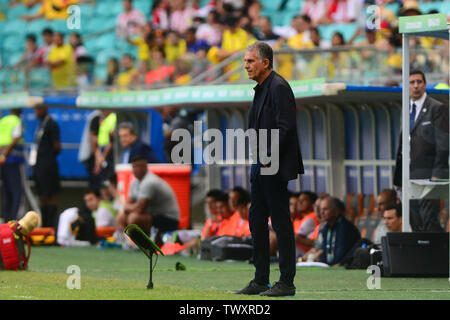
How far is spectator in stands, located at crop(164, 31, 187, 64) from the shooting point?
23.1m

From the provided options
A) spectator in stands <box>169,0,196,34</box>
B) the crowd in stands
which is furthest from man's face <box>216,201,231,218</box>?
Result: spectator in stands <box>169,0,196,34</box>

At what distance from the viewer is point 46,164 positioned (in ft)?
68.6

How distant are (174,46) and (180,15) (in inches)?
74.9

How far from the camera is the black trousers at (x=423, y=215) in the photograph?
14.1 meters

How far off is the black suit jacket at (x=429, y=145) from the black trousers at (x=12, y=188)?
10.1 metres

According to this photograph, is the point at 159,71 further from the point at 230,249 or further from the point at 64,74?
the point at 230,249

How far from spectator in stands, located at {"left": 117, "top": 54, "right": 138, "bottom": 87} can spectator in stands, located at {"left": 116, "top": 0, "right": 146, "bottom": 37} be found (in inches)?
78.7

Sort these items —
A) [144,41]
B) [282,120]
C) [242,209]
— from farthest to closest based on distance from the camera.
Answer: [144,41], [242,209], [282,120]

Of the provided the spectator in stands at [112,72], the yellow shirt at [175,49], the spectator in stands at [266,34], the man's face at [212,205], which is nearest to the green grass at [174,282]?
the man's face at [212,205]

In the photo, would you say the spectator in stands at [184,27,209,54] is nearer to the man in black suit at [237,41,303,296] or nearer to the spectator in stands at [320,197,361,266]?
the spectator in stands at [320,197,361,266]

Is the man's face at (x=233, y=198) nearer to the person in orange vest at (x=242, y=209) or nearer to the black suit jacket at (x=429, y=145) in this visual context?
the person in orange vest at (x=242, y=209)

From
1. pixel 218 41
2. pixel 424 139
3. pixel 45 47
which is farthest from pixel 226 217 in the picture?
pixel 45 47

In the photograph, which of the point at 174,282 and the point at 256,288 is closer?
the point at 256,288

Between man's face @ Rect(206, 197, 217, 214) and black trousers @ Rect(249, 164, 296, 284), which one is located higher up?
black trousers @ Rect(249, 164, 296, 284)
